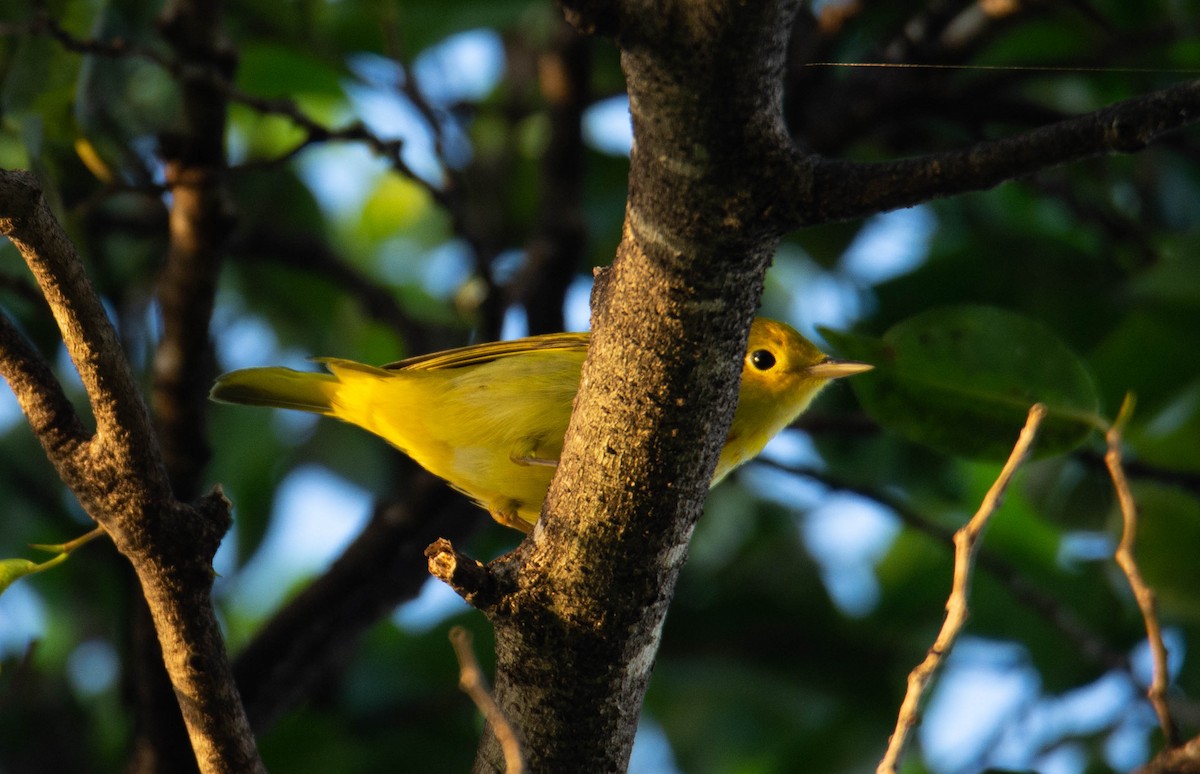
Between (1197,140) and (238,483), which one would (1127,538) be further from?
(238,483)

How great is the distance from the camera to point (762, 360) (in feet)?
10.7

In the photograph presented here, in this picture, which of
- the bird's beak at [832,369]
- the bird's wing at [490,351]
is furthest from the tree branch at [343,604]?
the bird's beak at [832,369]

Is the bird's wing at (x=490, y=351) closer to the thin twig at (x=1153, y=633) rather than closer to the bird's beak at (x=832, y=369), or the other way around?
the bird's beak at (x=832, y=369)

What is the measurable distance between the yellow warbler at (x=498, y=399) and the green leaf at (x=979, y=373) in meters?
0.12

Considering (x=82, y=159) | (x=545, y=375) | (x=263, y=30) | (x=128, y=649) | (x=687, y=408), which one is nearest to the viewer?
(x=687, y=408)

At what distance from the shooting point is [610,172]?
527cm

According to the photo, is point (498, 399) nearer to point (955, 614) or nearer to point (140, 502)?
point (140, 502)

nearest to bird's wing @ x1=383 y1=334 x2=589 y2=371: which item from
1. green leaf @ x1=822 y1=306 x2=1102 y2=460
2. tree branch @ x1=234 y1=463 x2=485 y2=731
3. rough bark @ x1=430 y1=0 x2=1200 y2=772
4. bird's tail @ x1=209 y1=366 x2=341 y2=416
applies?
bird's tail @ x1=209 y1=366 x2=341 y2=416

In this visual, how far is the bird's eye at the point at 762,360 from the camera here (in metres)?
3.27

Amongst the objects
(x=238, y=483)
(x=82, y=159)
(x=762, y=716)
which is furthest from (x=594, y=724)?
(x=238, y=483)

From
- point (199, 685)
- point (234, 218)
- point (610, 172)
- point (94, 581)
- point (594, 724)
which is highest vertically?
point (610, 172)

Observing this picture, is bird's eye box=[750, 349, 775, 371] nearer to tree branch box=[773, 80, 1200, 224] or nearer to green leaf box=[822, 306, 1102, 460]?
green leaf box=[822, 306, 1102, 460]

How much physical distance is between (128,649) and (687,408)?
3042mm

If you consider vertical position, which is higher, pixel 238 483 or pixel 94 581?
pixel 238 483
